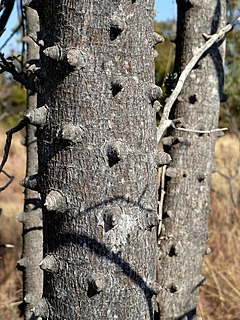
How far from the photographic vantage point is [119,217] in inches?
52.3

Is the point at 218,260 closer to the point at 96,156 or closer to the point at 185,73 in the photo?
the point at 185,73

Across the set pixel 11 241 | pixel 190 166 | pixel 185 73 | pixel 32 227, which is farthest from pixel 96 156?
pixel 11 241

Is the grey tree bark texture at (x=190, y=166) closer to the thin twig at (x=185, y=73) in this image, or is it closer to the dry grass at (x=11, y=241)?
the thin twig at (x=185, y=73)

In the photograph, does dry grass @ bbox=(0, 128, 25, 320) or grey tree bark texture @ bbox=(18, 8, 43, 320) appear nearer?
grey tree bark texture @ bbox=(18, 8, 43, 320)

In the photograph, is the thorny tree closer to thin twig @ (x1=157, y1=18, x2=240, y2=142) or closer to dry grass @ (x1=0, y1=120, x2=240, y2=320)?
thin twig @ (x1=157, y1=18, x2=240, y2=142)

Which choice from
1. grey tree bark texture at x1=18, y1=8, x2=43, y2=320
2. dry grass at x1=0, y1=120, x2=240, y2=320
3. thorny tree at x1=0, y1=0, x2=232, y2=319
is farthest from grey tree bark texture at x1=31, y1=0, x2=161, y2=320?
dry grass at x1=0, y1=120, x2=240, y2=320

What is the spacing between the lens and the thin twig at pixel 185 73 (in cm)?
194

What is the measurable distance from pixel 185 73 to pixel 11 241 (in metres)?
5.38

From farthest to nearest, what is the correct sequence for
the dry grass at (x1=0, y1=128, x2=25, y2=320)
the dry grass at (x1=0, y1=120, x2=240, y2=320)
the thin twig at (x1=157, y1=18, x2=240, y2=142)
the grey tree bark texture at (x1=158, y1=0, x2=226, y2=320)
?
the dry grass at (x1=0, y1=120, x2=240, y2=320)
the dry grass at (x1=0, y1=128, x2=25, y2=320)
the grey tree bark texture at (x1=158, y1=0, x2=226, y2=320)
the thin twig at (x1=157, y1=18, x2=240, y2=142)

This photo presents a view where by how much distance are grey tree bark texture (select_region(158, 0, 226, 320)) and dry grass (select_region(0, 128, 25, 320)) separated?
83 centimetres

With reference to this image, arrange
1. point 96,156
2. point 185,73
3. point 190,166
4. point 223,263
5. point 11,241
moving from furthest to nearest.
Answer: point 11,241 → point 223,263 → point 190,166 → point 185,73 → point 96,156

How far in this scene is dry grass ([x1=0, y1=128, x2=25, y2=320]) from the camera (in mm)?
4973

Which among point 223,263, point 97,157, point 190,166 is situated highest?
point 223,263

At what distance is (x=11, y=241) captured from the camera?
7.12 metres
